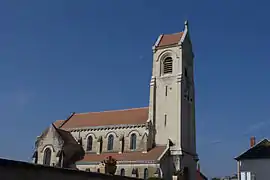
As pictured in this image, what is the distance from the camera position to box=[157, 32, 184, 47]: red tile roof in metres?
50.8

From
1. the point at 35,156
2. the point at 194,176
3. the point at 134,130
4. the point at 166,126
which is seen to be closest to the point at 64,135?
the point at 35,156

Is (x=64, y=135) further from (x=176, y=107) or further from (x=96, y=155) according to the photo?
(x=176, y=107)

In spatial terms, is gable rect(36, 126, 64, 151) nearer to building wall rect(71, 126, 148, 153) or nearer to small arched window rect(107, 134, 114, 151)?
building wall rect(71, 126, 148, 153)

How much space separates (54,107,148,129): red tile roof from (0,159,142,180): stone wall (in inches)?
1310

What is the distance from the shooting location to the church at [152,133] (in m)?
43.8

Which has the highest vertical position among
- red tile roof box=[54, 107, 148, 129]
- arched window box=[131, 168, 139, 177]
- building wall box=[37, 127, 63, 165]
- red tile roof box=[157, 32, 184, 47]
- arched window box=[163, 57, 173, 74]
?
red tile roof box=[157, 32, 184, 47]

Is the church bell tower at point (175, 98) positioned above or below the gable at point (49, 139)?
above

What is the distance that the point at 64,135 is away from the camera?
48.7 meters

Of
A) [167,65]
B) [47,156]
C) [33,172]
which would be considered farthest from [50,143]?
[33,172]

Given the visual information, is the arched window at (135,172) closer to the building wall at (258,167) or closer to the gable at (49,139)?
the gable at (49,139)

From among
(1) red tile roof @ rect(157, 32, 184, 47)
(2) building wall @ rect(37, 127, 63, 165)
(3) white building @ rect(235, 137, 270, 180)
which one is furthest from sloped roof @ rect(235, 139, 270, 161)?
(2) building wall @ rect(37, 127, 63, 165)

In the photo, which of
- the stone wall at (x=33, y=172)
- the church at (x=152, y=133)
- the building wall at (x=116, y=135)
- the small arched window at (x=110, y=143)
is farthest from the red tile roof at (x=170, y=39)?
the stone wall at (x=33, y=172)

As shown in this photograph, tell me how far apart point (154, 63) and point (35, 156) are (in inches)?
850

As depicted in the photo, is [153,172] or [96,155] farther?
[96,155]
